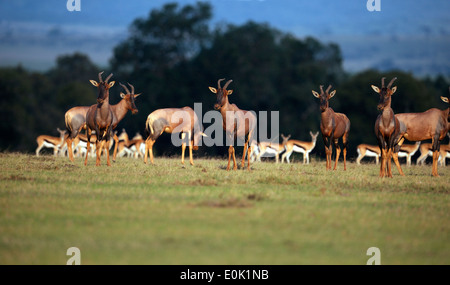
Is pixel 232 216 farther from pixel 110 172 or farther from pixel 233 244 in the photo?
pixel 110 172

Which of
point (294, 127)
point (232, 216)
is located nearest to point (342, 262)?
point (232, 216)

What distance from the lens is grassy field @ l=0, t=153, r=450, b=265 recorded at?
31.3 ft

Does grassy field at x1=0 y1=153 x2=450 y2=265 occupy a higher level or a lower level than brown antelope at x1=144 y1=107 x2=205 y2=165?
lower

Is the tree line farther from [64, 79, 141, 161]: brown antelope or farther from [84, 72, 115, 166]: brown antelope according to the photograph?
[84, 72, 115, 166]: brown antelope

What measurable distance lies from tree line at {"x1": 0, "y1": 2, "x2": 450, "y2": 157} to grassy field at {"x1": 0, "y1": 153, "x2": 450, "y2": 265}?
36.2m

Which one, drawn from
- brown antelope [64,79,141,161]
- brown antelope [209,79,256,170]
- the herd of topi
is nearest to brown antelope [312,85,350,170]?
the herd of topi

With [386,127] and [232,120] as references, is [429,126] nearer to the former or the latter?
[386,127]

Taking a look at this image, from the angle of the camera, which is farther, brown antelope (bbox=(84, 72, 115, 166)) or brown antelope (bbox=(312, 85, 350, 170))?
brown antelope (bbox=(312, 85, 350, 170))

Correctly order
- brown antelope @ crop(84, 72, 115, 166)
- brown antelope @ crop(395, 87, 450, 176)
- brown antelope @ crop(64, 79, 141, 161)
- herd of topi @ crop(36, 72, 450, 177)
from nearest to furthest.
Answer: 1. herd of topi @ crop(36, 72, 450, 177)
2. brown antelope @ crop(395, 87, 450, 176)
3. brown antelope @ crop(84, 72, 115, 166)
4. brown antelope @ crop(64, 79, 141, 161)

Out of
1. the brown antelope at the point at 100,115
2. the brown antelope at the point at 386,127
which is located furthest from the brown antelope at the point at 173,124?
the brown antelope at the point at 386,127

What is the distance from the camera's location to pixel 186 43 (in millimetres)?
66938

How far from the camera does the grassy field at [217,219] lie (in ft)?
31.3

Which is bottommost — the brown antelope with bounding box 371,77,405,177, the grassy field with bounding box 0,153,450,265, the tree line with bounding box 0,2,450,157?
the grassy field with bounding box 0,153,450,265
